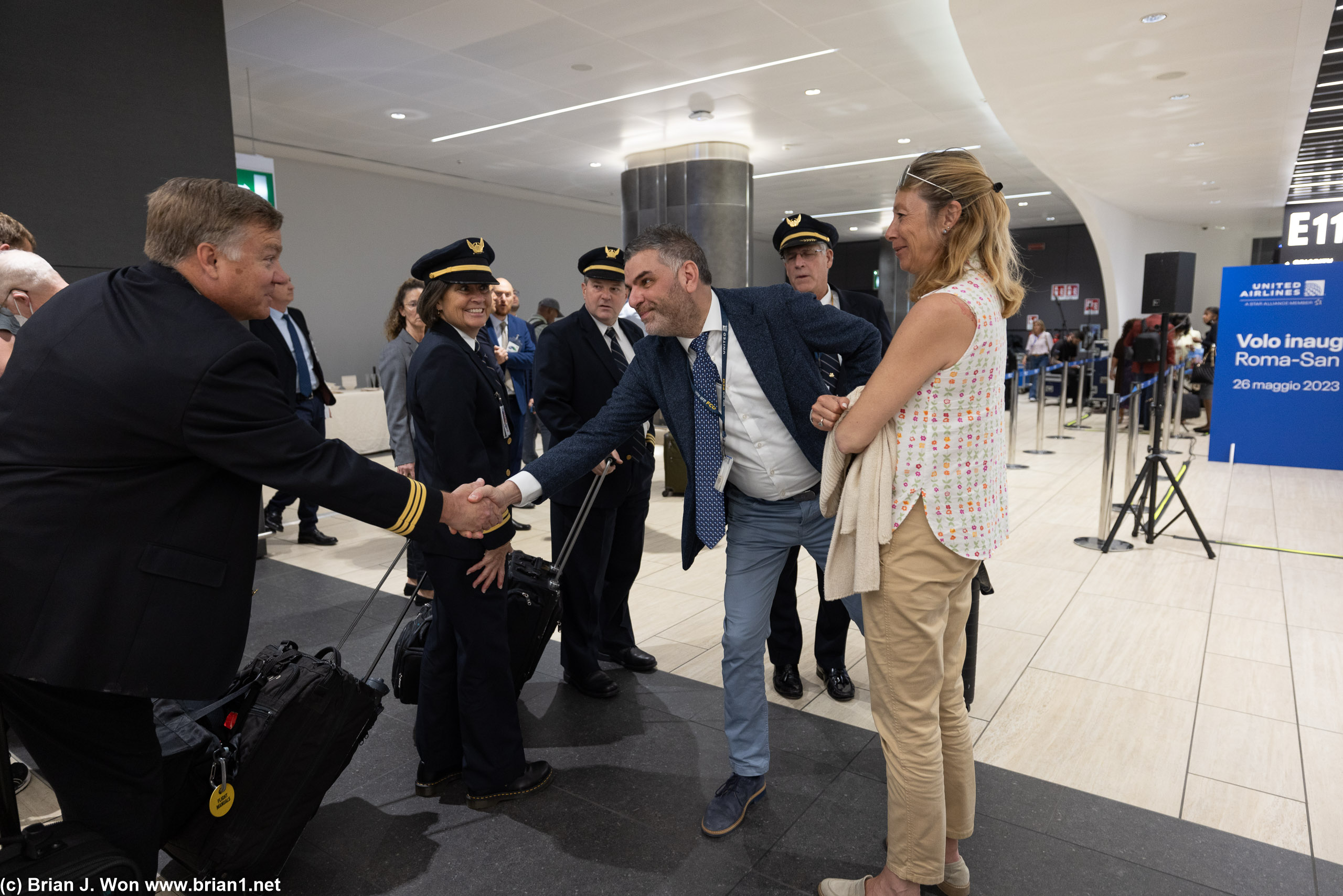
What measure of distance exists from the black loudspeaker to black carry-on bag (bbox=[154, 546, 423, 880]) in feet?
18.2

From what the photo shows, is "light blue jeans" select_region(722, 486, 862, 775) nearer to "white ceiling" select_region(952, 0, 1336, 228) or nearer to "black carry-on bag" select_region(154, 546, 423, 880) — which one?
"black carry-on bag" select_region(154, 546, 423, 880)

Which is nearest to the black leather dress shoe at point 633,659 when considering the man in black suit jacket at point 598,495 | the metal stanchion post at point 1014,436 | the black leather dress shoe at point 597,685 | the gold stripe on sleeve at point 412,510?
the man in black suit jacket at point 598,495

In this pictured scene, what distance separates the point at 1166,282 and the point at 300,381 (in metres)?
5.90

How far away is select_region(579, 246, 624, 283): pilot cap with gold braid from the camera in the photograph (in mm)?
3381

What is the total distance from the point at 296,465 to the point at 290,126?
32.7ft

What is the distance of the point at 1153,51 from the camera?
666 cm

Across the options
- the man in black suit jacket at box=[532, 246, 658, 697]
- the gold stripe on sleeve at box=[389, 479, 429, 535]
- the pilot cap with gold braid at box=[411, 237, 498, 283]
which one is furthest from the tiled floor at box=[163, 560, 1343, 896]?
the pilot cap with gold braid at box=[411, 237, 498, 283]

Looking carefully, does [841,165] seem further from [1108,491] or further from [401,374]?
[401,374]

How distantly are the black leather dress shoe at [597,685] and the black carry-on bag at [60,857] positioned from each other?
1772mm

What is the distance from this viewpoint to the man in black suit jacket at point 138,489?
149 centimetres

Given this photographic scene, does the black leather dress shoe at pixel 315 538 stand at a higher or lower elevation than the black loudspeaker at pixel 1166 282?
lower

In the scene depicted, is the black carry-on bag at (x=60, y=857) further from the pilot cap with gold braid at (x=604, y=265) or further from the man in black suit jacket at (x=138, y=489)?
the pilot cap with gold braid at (x=604, y=265)

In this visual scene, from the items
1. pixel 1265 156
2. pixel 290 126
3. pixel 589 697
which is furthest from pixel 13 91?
pixel 1265 156

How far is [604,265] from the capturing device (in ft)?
11.1
